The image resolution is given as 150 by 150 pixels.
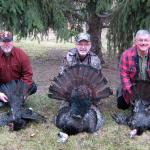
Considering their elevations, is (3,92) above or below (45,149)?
above

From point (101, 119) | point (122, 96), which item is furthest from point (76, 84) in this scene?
point (122, 96)

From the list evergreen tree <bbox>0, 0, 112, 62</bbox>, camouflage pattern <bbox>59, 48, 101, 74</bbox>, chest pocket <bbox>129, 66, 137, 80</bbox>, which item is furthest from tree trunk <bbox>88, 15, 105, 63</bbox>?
chest pocket <bbox>129, 66, 137, 80</bbox>

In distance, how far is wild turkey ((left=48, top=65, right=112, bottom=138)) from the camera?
18.6ft

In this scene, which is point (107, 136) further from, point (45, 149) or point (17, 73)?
point (17, 73)

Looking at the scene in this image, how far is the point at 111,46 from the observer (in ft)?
28.8

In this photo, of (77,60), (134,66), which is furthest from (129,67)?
(77,60)

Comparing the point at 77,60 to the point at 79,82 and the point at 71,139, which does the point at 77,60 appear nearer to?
the point at 79,82

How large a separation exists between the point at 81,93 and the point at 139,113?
2.72ft

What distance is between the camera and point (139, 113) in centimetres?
575

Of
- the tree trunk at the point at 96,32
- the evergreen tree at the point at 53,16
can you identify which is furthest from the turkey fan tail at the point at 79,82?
the tree trunk at the point at 96,32

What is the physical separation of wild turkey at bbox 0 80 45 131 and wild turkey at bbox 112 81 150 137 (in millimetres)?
1238

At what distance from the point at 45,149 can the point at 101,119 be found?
1034 millimetres

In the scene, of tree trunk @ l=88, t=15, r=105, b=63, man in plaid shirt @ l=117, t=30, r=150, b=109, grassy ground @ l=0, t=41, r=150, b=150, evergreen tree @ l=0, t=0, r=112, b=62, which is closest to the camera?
grassy ground @ l=0, t=41, r=150, b=150

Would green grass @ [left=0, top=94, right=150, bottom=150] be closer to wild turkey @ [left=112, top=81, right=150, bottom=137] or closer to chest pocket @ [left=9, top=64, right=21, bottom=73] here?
wild turkey @ [left=112, top=81, right=150, bottom=137]
